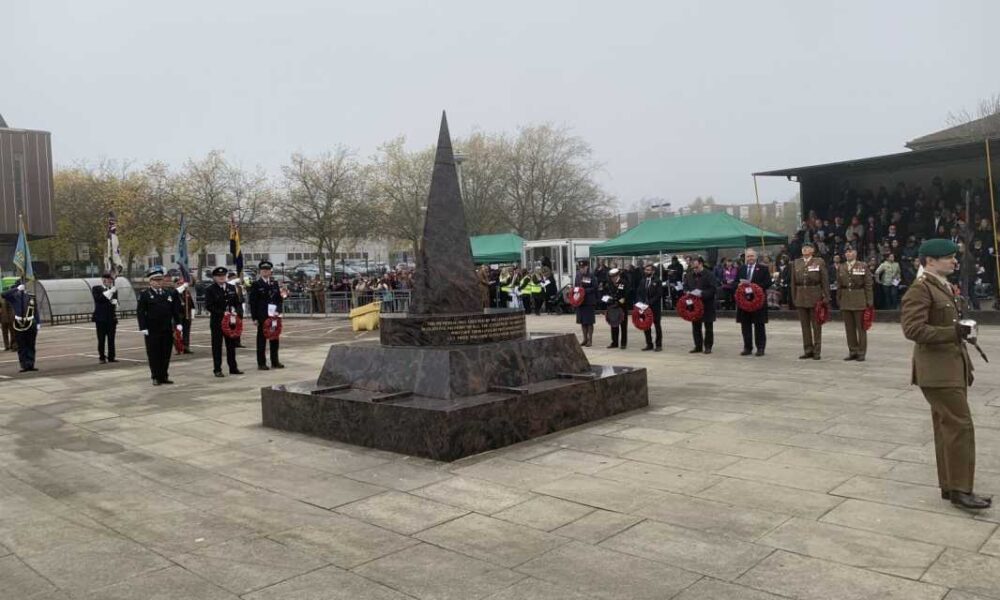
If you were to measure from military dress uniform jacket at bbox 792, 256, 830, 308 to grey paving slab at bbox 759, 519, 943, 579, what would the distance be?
8.67 metres

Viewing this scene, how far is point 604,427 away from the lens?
7.85 metres

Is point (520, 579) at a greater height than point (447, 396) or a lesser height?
lesser

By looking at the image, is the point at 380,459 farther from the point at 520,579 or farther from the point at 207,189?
the point at 207,189

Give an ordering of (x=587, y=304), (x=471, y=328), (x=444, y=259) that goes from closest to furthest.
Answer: (x=471, y=328), (x=444, y=259), (x=587, y=304)

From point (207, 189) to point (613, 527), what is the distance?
44.8m


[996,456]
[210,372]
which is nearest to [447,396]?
[996,456]

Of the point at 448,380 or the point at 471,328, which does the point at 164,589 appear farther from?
the point at 471,328

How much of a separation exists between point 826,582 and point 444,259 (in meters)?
5.63

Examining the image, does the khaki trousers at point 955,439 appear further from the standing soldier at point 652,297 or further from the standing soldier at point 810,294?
the standing soldier at point 652,297

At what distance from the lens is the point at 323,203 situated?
43719 mm

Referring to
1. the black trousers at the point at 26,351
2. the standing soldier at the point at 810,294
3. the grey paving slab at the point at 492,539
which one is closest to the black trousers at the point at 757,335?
the standing soldier at the point at 810,294

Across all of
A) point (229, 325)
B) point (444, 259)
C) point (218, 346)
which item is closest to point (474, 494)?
point (444, 259)

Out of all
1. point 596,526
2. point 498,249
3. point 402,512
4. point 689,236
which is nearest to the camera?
point 596,526

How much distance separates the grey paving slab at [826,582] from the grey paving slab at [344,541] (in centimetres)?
207
